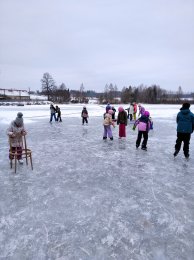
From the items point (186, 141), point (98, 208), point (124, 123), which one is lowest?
point (98, 208)

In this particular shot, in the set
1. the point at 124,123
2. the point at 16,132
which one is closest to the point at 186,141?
the point at 124,123

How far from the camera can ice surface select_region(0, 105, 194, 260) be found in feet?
9.20

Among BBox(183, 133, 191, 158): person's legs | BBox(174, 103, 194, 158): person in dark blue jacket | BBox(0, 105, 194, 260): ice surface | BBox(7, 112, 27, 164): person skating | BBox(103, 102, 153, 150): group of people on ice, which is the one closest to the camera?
BBox(0, 105, 194, 260): ice surface

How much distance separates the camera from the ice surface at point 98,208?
2803 mm

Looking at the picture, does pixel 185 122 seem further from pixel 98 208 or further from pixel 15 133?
pixel 15 133

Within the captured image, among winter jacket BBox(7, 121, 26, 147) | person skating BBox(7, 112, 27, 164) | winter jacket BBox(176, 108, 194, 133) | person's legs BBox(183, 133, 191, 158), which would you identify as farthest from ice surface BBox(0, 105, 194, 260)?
winter jacket BBox(176, 108, 194, 133)

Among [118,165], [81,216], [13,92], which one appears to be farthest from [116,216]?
[13,92]

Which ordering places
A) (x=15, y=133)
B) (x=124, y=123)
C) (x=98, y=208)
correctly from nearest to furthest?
(x=98, y=208) < (x=15, y=133) < (x=124, y=123)

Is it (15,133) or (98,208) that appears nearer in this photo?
(98,208)

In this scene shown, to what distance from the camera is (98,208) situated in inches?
149

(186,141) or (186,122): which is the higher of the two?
(186,122)

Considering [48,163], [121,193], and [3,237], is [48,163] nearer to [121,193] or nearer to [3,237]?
[121,193]

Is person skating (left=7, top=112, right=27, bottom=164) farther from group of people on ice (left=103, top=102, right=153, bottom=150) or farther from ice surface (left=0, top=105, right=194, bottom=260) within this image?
group of people on ice (left=103, top=102, right=153, bottom=150)

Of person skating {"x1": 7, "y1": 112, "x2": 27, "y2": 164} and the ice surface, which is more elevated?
person skating {"x1": 7, "y1": 112, "x2": 27, "y2": 164}
